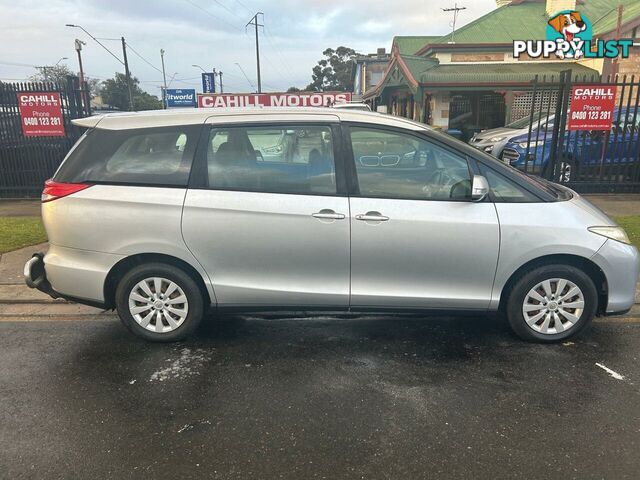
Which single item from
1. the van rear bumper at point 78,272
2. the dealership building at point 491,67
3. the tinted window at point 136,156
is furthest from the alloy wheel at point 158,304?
the dealership building at point 491,67

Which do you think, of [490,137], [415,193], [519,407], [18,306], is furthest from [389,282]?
[490,137]

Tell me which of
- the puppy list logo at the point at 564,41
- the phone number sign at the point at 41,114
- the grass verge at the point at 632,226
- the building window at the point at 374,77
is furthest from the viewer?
the building window at the point at 374,77

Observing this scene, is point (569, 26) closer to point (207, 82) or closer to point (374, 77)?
point (207, 82)

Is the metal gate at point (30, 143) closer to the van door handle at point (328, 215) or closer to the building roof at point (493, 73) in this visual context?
the van door handle at point (328, 215)

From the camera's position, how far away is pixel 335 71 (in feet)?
273

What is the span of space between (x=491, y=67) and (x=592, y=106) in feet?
52.3

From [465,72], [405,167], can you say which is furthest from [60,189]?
[465,72]

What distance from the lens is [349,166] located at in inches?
147

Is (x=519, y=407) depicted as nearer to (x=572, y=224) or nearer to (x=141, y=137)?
(x=572, y=224)

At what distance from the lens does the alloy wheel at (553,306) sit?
3.76 m

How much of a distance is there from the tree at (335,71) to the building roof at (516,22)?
55.4m

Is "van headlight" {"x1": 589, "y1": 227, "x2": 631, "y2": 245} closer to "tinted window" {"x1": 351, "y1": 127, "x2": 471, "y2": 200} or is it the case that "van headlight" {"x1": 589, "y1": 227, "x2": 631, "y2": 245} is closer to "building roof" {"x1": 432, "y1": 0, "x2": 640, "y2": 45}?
"tinted window" {"x1": 351, "y1": 127, "x2": 471, "y2": 200}

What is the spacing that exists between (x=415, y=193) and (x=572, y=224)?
116 centimetres

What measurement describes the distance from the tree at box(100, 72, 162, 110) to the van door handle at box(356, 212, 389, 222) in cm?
7650
